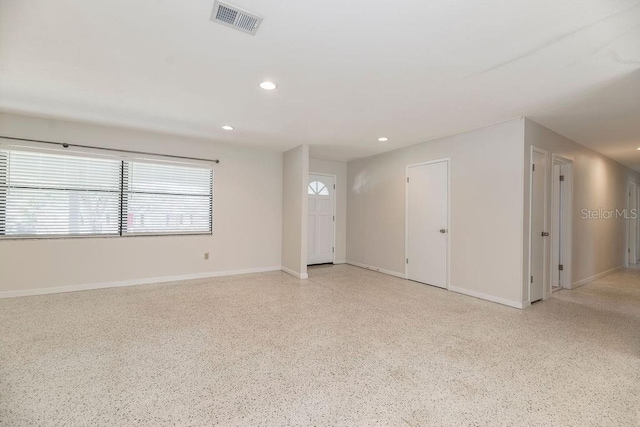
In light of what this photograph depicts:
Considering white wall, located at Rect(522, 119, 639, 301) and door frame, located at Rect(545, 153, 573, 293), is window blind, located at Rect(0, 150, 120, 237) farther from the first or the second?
door frame, located at Rect(545, 153, 573, 293)

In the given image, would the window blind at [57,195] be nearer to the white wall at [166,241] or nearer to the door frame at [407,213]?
the white wall at [166,241]

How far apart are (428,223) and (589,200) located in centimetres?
293

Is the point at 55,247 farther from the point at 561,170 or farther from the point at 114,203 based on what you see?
the point at 561,170

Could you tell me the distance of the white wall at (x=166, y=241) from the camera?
151 inches

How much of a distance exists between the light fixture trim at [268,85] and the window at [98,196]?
270cm

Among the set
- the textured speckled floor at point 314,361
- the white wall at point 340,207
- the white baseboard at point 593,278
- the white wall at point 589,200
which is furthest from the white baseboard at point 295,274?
the white baseboard at point 593,278

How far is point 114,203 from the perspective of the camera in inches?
172

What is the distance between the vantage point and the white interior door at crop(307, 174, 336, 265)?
6.28 meters

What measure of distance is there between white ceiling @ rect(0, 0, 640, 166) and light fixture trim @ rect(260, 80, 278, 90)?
0.07 m

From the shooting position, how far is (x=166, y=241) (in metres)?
4.73

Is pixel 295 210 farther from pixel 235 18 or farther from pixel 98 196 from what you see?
pixel 235 18

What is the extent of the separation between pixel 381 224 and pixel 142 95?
4.36 metres

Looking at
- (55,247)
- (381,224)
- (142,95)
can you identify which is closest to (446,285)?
(381,224)

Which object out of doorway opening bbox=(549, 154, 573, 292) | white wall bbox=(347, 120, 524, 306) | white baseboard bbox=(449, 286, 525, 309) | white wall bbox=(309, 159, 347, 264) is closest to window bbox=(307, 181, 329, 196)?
white wall bbox=(309, 159, 347, 264)
